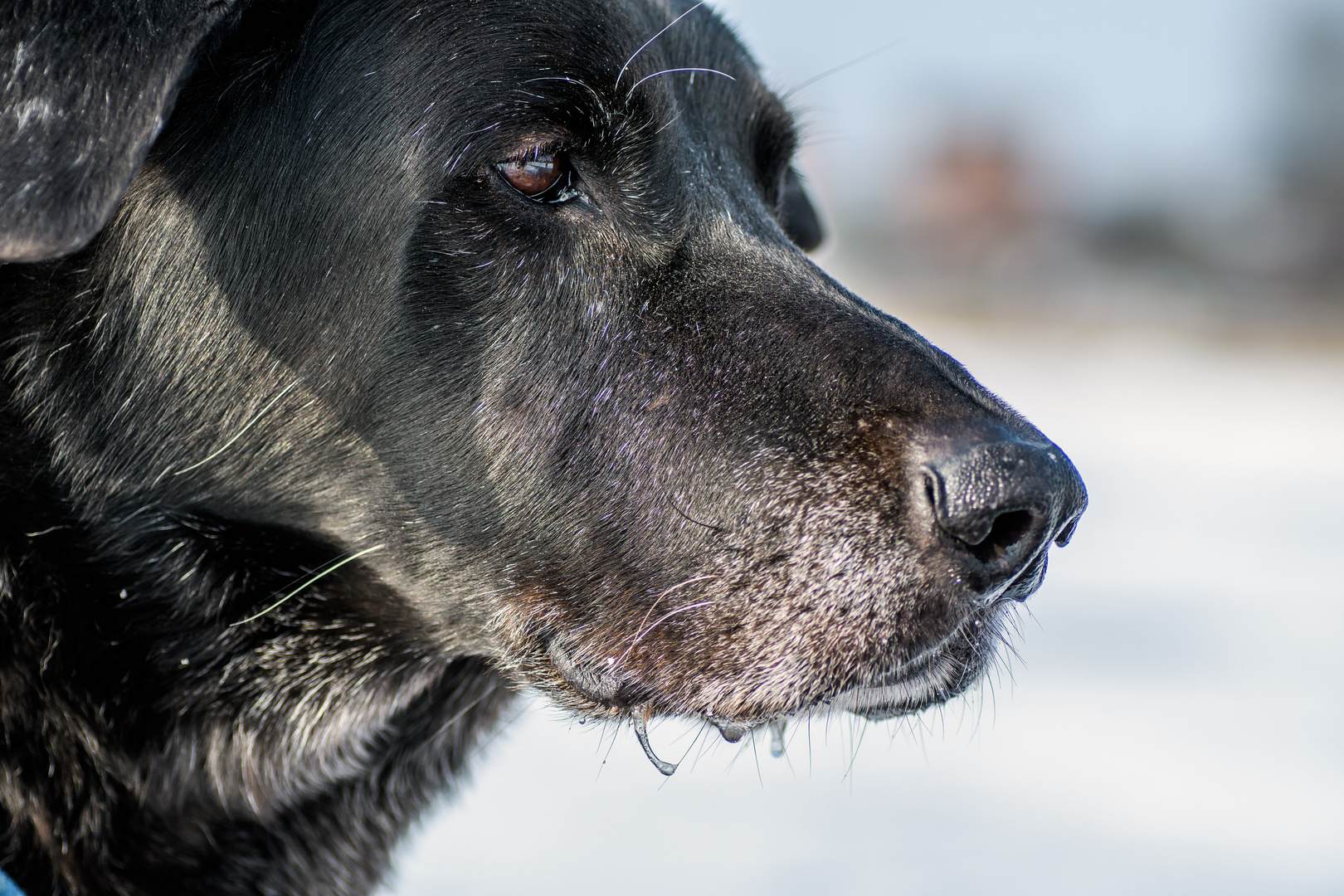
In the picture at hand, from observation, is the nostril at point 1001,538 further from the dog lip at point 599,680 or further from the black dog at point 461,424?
the dog lip at point 599,680

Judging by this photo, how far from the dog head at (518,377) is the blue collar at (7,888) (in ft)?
1.85

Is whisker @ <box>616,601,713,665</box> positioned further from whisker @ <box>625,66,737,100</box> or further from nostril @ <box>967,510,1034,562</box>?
whisker @ <box>625,66,737,100</box>

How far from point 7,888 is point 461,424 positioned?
955 mm

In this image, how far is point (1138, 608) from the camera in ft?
21.8

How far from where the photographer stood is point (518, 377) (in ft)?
6.35

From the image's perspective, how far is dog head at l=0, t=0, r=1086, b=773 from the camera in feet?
6.22

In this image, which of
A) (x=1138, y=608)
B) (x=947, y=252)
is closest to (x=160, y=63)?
(x=1138, y=608)

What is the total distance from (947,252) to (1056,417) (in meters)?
32.9

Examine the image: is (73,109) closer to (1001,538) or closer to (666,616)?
(666,616)

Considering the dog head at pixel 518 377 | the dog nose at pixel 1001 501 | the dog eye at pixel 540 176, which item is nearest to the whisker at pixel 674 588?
the dog head at pixel 518 377

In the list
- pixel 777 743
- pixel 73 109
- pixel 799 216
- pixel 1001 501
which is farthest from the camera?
pixel 799 216

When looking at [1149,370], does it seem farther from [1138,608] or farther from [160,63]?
[160,63]

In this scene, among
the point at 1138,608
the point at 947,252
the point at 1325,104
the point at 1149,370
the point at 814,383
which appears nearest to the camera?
the point at 814,383

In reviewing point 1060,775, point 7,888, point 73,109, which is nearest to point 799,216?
point 73,109
